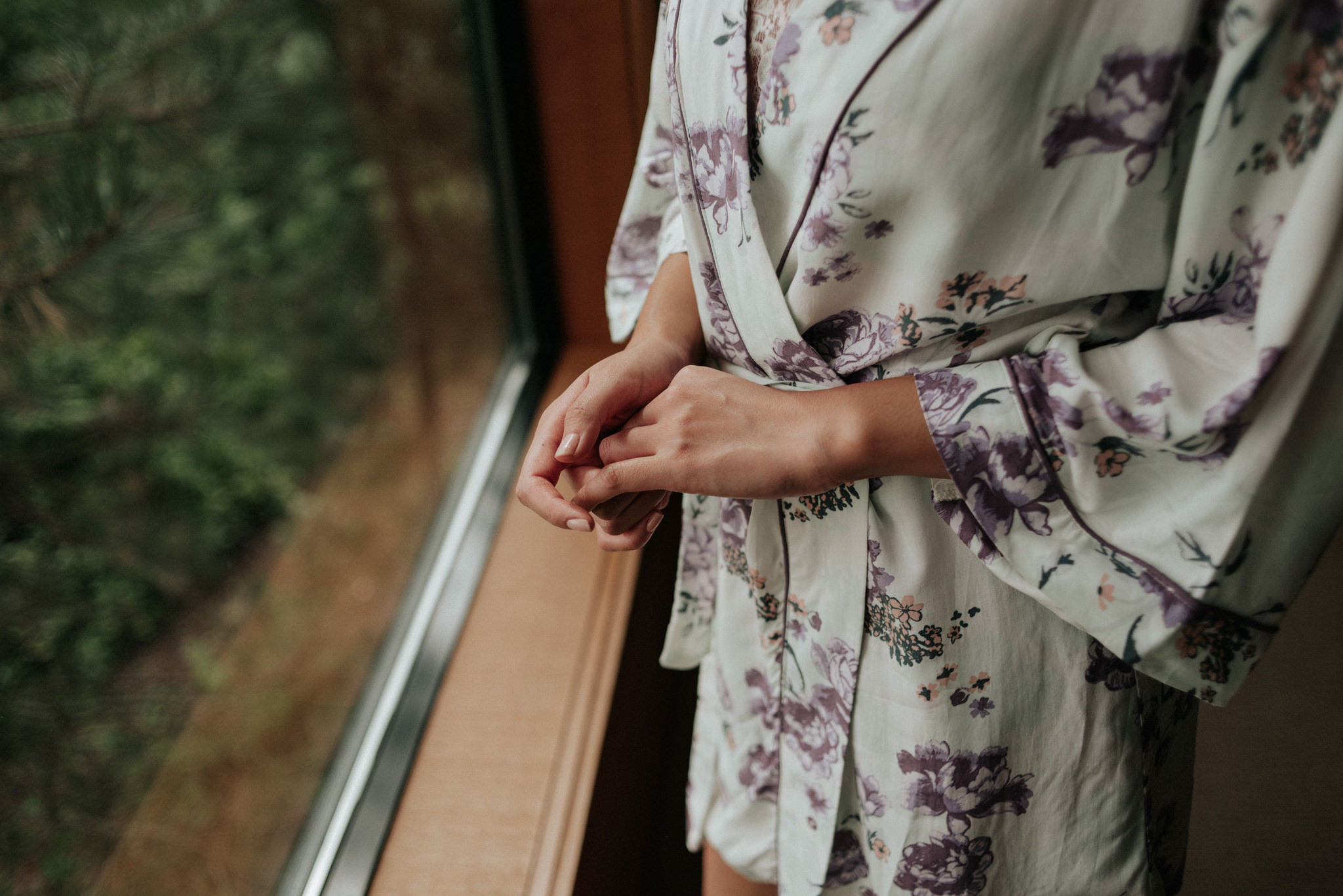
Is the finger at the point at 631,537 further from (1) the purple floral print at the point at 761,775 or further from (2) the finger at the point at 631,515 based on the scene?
(1) the purple floral print at the point at 761,775

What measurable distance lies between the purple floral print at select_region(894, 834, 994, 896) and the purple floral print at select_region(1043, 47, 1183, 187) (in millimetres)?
476

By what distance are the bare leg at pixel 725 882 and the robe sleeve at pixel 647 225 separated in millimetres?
540

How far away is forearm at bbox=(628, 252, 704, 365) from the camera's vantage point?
2.18ft

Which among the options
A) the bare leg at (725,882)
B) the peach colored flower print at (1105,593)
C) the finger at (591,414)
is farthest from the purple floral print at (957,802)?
the finger at (591,414)

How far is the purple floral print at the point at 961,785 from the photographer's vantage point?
1.94ft

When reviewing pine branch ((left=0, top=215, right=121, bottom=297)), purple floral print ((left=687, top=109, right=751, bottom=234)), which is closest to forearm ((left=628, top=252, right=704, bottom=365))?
purple floral print ((left=687, top=109, right=751, bottom=234))

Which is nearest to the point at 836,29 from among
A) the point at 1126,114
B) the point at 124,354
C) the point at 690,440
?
the point at 1126,114

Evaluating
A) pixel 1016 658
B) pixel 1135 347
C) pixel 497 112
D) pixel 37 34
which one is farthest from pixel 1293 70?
pixel 497 112

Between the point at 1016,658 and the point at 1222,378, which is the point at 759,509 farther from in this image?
the point at 1222,378

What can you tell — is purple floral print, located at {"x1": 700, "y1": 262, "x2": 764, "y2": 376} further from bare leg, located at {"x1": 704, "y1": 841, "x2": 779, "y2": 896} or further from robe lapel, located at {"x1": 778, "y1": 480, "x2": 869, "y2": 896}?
bare leg, located at {"x1": 704, "y1": 841, "x2": 779, "y2": 896}

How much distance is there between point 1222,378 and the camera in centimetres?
43

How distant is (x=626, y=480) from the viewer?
56cm

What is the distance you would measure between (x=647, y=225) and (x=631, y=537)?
0.36m

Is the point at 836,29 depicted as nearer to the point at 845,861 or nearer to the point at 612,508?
the point at 612,508
